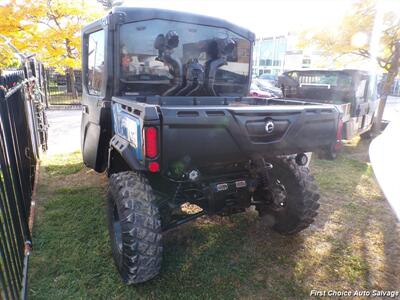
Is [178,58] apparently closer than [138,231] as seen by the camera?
No

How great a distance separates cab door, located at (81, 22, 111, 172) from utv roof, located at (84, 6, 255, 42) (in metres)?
0.22

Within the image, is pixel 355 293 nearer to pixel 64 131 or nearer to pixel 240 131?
pixel 240 131

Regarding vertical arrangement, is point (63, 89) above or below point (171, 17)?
below

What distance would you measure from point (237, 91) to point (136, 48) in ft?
4.81

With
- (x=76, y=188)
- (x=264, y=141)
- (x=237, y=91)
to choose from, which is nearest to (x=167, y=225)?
(x=264, y=141)

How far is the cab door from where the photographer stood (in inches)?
135

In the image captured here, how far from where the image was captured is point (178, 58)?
3.58 m

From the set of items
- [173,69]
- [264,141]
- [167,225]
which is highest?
[173,69]

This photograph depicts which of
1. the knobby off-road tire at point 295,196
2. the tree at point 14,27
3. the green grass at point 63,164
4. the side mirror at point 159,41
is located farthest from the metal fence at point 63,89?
the knobby off-road tire at point 295,196

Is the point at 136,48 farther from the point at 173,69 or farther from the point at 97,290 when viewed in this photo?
the point at 97,290

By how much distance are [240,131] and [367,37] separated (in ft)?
26.2

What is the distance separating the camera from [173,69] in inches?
140

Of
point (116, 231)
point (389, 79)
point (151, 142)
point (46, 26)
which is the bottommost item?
point (116, 231)

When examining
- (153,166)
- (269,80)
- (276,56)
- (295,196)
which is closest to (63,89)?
(269,80)
